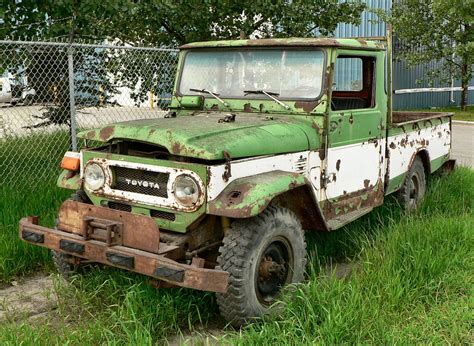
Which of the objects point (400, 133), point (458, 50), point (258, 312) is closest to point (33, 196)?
point (258, 312)

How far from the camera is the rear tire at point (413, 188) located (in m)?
6.00

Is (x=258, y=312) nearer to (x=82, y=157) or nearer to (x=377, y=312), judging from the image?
(x=377, y=312)

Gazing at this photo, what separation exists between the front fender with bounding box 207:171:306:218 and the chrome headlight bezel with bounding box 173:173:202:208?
0.10 m

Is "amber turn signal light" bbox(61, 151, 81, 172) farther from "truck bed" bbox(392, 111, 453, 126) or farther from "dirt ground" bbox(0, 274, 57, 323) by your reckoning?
"truck bed" bbox(392, 111, 453, 126)

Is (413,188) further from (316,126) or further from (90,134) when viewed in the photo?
(90,134)

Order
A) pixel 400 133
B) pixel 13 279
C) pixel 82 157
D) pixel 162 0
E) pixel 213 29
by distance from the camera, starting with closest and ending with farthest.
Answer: pixel 82 157 → pixel 13 279 → pixel 400 133 → pixel 162 0 → pixel 213 29

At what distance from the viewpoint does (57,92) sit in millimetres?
7301

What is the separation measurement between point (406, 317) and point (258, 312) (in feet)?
3.00

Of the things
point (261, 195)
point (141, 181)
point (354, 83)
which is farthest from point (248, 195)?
point (354, 83)

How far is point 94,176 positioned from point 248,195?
1.14 metres

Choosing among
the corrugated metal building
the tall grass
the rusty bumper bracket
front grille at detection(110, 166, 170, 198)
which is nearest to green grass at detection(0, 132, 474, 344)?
the tall grass

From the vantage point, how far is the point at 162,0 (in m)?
7.88

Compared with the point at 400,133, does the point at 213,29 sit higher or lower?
higher

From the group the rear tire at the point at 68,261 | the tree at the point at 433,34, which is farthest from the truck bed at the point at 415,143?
the tree at the point at 433,34
